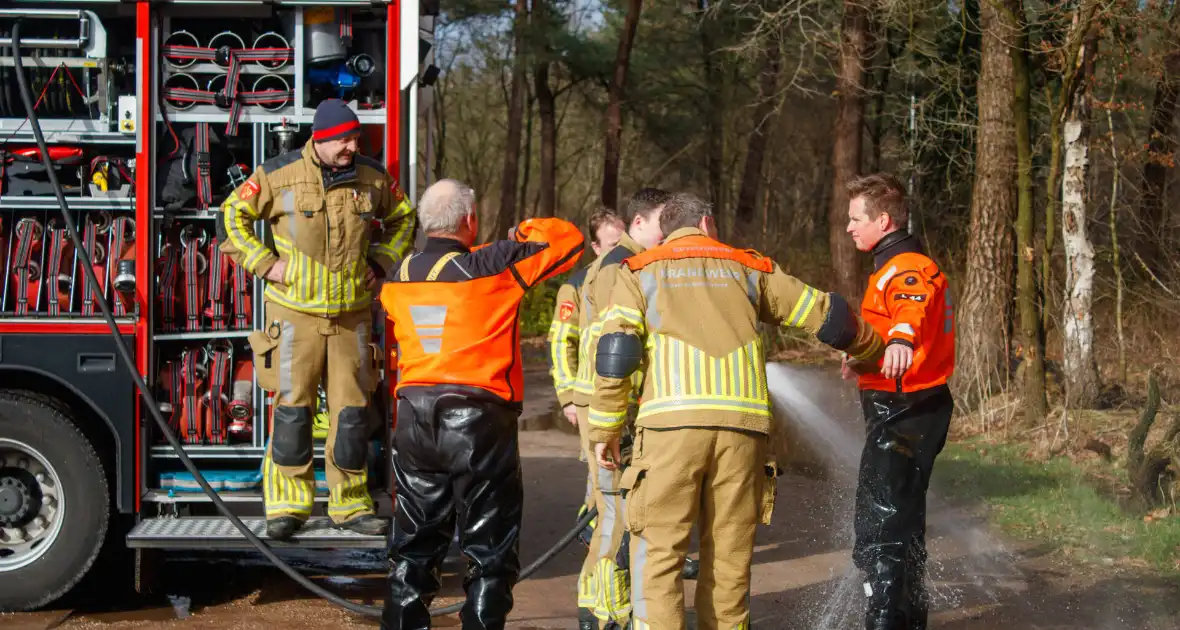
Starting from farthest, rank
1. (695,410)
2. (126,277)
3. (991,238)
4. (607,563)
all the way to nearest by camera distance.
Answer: (991,238)
(126,277)
(607,563)
(695,410)

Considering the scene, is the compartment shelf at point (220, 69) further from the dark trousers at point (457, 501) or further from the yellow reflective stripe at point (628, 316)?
the yellow reflective stripe at point (628, 316)

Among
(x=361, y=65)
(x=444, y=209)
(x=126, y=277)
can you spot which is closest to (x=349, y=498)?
(x=126, y=277)

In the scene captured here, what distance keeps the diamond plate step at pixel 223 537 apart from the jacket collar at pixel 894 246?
8.92ft

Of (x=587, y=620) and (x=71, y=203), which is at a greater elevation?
(x=71, y=203)

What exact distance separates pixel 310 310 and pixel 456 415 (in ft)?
5.21

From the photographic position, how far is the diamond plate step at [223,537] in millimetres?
6293

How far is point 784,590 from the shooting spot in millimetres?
7039

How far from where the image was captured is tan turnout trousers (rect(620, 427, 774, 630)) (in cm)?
444

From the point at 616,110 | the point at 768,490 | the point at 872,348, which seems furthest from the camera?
the point at 616,110

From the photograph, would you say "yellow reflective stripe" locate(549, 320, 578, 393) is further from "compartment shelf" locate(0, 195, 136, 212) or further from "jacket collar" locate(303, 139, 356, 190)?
"compartment shelf" locate(0, 195, 136, 212)

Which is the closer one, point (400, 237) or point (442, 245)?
point (442, 245)

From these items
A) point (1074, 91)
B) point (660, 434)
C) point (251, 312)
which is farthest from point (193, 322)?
point (1074, 91)

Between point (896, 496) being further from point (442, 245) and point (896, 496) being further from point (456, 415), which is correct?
point (442, 245)

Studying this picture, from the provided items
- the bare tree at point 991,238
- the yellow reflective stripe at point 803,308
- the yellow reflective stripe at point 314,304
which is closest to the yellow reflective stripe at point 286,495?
the yellow reflective stripe at point 314,304
